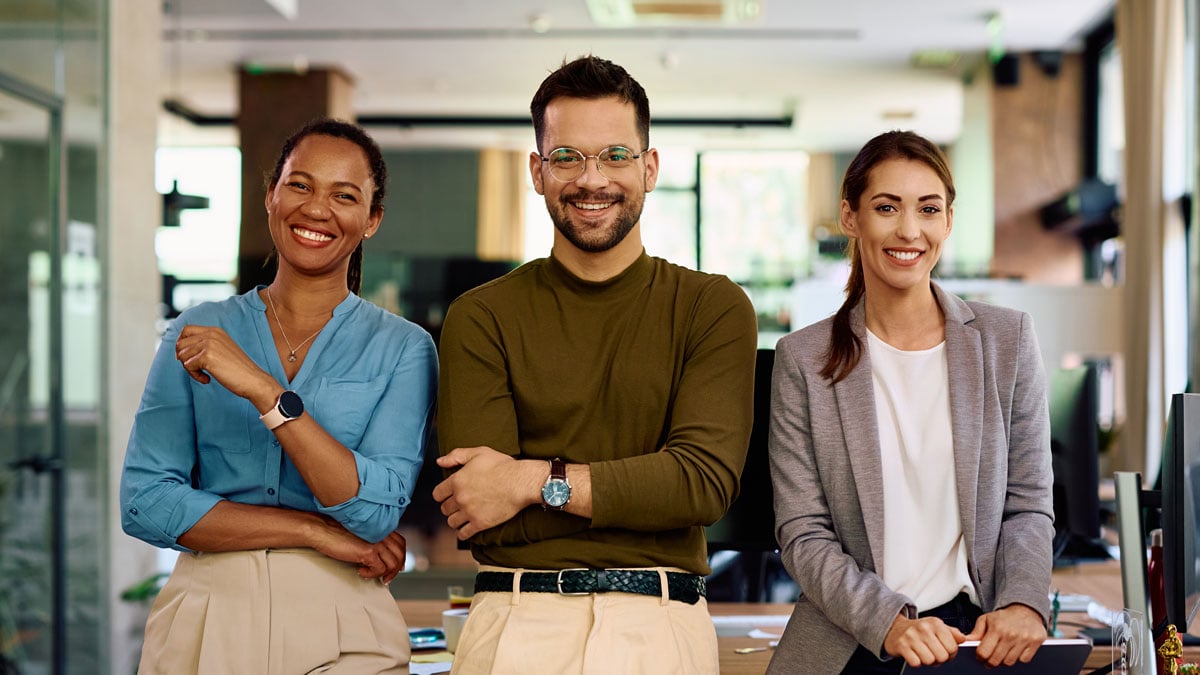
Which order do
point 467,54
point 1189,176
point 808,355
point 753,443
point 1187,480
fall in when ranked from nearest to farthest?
point 1187,480 → point 808,355 → point 753,443 → point 1189,176 → point 467,54

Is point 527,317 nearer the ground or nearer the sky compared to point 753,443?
nearer the sky

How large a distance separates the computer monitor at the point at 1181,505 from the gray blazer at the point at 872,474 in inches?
6.7

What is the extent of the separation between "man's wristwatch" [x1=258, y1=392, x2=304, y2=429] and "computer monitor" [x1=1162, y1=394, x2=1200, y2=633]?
1.20 meters

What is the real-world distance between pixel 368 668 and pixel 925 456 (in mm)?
889

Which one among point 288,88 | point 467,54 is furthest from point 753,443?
point 288,88

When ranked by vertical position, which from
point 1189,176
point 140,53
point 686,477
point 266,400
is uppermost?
point 140,53

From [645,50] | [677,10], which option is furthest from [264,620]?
[645,50]

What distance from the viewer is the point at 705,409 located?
1.67 m

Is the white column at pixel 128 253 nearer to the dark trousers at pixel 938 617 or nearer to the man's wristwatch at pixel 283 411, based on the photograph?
the man's wristwatch at pixel 283 411

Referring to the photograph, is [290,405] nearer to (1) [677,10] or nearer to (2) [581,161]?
(2) [581,161]

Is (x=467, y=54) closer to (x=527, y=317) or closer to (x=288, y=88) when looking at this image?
(x=288, y=88)

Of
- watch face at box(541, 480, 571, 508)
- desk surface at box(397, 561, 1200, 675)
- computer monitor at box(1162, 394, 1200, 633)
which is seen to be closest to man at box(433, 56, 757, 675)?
watch face at box(541, 480, 571, 508)

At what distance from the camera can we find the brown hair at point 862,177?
177 centimetres

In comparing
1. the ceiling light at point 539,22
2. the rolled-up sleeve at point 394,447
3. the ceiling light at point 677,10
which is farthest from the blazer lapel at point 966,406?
A: the ceiling light at point 539,22
